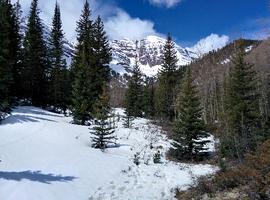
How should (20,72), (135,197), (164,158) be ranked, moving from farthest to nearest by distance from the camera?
(20,72)
(164,158)
(135,197)

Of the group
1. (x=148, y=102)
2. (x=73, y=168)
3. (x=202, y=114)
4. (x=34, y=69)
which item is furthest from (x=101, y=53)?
(x=73, y=168)

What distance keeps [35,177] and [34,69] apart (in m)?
27.9

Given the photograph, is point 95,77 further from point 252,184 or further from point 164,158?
point 252,184

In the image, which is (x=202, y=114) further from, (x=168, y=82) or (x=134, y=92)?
(x=168, y=82)

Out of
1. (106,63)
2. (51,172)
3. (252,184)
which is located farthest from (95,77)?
(252,184)

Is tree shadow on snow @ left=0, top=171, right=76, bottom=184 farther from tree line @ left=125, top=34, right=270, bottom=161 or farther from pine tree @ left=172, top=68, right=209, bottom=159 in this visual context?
pine tree @ left=172, top=68, right=209, bottom=159

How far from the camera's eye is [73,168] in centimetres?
1838

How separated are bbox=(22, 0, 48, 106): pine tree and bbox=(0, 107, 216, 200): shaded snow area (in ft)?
44.0

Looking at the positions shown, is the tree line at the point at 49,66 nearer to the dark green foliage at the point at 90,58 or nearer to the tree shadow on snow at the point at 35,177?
the dark green foliage at the point at 90,58

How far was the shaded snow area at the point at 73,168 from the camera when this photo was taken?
48.8ft

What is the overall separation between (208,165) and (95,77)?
21.2 m

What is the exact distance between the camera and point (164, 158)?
26.2 metres

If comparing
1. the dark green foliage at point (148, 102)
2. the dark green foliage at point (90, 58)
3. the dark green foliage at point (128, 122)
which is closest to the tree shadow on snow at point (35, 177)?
the dark green foliage at point (90, 58)

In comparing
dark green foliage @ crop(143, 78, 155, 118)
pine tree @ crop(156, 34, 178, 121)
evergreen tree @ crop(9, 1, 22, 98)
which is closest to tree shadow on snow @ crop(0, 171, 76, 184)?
evergreen tree @ crop(9, 1, 22, 98)
